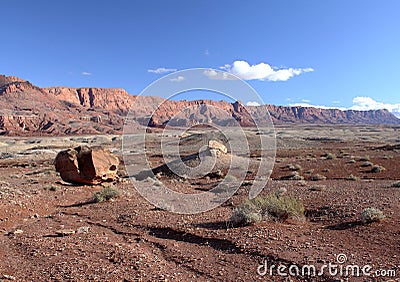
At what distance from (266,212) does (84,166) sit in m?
11.3

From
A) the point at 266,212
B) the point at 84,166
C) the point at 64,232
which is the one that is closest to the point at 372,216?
the point at 266,212

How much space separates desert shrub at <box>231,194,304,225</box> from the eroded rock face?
1021cm

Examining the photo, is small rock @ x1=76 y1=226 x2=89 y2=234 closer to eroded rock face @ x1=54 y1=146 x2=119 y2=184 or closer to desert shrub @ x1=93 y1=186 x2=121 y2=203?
desert shrub @ x1=93 y1=186 x2=121 y2=203

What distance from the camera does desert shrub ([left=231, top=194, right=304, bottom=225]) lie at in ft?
26.3

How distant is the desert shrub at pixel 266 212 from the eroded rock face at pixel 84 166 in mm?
10209

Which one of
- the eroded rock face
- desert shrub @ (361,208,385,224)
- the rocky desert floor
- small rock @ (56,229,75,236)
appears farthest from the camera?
the eroded rock face

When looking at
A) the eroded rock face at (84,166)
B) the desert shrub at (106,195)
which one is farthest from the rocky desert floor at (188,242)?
the eroded rock face at (84,166)

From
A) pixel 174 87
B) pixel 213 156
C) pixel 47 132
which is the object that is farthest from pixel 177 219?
pixel 47 132

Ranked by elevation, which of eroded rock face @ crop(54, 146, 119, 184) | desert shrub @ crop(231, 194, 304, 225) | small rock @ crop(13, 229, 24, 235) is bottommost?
small rock @ crop(13, 229, 24, 235)

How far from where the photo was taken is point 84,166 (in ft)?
53.7

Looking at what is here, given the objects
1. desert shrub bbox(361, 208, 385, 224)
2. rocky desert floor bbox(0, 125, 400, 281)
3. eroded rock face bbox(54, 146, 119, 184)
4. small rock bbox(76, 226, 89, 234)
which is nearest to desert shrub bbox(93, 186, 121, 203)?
rocky desert floor bbox(0, 125, 400, 281)

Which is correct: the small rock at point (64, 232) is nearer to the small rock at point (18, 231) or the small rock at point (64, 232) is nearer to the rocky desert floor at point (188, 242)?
the rocky desert floor at point (188, 242)

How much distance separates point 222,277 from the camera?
5262mm

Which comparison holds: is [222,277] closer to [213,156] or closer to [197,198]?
[197,198]
